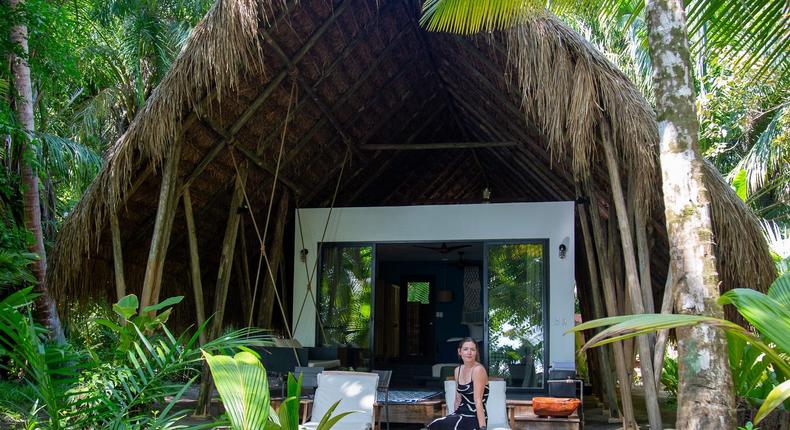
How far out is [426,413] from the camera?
628 centimetres

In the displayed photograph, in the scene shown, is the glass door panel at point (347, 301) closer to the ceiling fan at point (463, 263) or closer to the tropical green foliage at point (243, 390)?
the ceiling fan at point (463, 263)

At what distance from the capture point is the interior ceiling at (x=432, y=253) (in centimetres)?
969

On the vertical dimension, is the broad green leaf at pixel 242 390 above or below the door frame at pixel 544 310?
below

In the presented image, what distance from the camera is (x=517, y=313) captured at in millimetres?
7551

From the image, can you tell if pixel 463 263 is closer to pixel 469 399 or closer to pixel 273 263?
Answer: pixel 273 263

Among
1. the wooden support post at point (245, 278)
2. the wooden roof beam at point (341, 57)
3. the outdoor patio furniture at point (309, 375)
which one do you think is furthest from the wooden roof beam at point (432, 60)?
the outdoor patio furniture at point (309, 375)

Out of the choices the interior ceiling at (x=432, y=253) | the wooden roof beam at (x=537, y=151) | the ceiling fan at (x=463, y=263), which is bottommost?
the ceiling fan at (x=463, y=263)

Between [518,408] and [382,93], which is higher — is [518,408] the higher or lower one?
the lower one

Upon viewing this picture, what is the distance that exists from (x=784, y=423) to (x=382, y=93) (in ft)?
16.5

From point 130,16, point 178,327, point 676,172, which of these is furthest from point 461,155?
point 676,172

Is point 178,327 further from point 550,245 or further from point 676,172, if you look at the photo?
point 676,172

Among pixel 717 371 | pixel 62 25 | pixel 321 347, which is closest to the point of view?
pixel 717 371

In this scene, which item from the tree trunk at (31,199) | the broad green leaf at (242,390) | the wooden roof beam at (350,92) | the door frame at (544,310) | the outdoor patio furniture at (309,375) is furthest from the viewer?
the wooden roof beam at (350,92)

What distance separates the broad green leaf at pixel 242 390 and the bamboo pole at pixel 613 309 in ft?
13.5
